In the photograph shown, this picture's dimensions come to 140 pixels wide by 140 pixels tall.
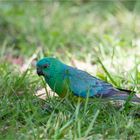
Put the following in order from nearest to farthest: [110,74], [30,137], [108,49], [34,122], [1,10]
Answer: [30,137]
[34,122]
[110,74]
[108,49]
[1,10]

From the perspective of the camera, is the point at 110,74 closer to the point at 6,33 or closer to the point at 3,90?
the point at 3,90

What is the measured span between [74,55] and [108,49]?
1.33 feet

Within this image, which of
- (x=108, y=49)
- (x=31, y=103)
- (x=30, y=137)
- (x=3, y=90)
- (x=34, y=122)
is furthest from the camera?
(x=108, y=49)

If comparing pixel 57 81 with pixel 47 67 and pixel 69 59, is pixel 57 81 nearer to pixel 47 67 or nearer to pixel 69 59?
pixel 47 67

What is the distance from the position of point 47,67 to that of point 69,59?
1591mm

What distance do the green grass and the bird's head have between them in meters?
0.21

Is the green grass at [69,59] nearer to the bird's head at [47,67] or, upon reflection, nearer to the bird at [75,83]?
the bird at [75,83]

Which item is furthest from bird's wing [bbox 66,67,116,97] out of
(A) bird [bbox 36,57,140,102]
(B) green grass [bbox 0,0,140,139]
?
(B) green grass [bbox 0,0,140,139]

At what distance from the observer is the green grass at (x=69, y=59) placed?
4.40 metres

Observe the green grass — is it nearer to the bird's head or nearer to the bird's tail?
the bird's tail

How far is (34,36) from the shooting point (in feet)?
25.4

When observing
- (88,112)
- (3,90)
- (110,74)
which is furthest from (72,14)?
(88,112)

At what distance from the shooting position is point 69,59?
686 centimetres

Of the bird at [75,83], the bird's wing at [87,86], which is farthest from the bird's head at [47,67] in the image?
the bird's wing at [87,86]
